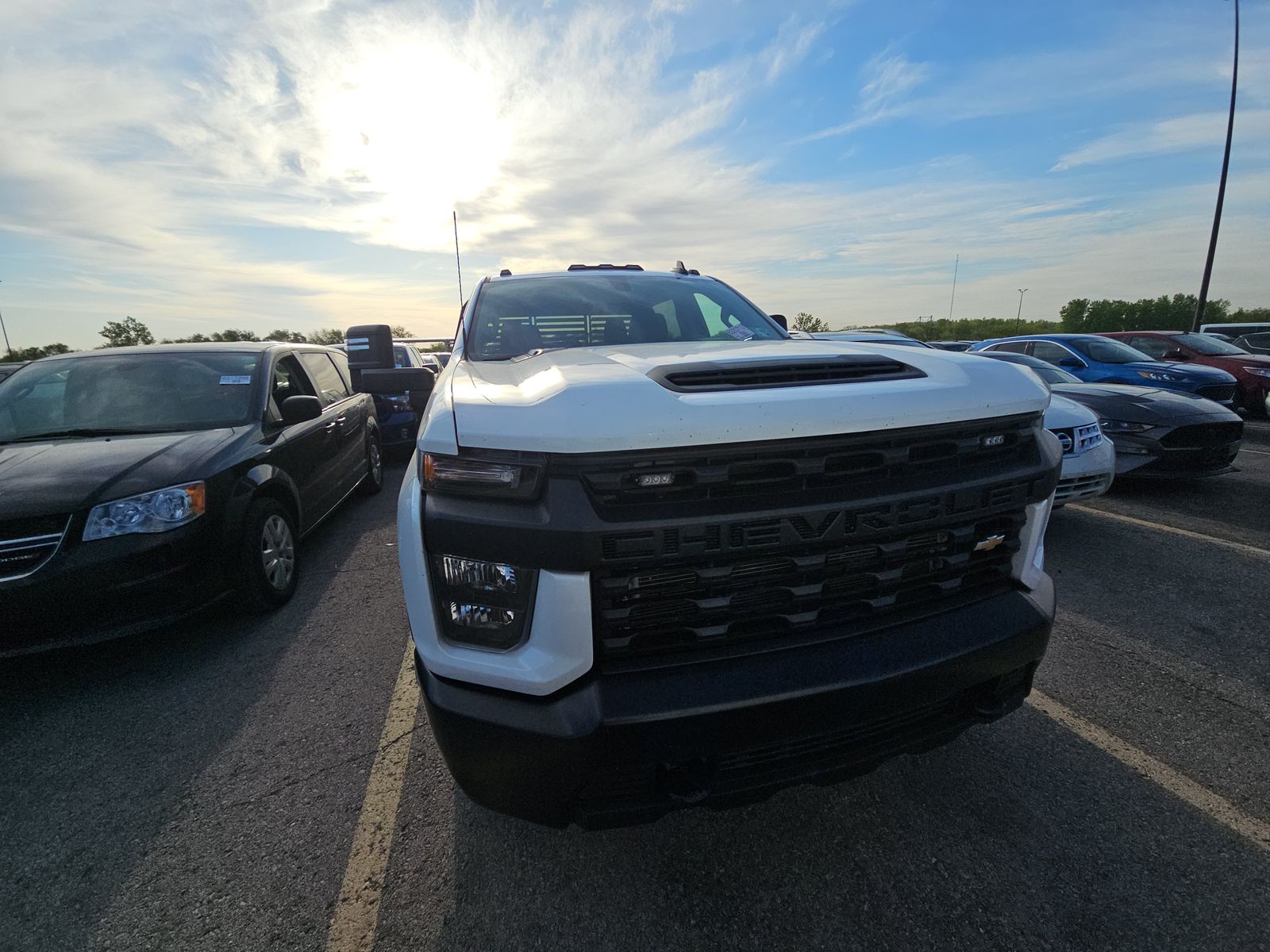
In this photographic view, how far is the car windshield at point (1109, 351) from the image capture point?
29.0ft

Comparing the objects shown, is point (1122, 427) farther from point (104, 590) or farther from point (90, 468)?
point (90, 468)

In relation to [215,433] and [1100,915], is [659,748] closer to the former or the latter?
[1100,915]

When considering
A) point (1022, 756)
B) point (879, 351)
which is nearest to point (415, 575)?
point (879, 351)

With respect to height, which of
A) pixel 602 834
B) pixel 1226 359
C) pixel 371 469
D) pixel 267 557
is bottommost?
pixel 602 834

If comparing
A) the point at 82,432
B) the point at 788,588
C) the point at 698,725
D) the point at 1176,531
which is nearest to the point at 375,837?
the point at 698,725

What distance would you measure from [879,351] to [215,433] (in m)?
3.76

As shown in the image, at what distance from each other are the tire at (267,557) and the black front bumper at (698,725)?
8.17ft

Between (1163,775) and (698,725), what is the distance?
1.99 metres

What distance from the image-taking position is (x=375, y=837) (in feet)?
6.49

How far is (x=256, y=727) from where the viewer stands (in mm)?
2578

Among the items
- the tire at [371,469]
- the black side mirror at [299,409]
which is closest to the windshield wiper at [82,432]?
the black side mirror at [299,409]

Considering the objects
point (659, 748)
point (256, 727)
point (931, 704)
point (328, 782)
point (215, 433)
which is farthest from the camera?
point (215, 433)

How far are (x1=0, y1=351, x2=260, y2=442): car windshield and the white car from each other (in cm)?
585

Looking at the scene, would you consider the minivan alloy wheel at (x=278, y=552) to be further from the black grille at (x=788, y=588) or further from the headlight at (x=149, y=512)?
the black grille at (x=788, y=588)
